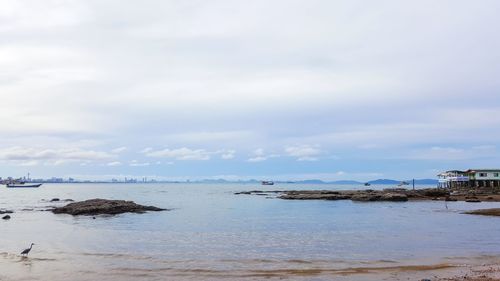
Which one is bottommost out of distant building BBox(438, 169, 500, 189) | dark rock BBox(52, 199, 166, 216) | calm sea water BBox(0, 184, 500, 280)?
calm sea water BBox(0, 184, 500, 280)

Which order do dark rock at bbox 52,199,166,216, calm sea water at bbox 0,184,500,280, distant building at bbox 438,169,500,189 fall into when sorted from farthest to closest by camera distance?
distant building at bbox 438,169,500,189, dark rock at bbox 52,199,166,216, calm sea water at bbox 0,184,500,280

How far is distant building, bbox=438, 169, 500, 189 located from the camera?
129 m

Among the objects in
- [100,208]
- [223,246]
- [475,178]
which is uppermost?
[475,178]

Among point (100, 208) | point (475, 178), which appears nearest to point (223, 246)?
point (100, 208)

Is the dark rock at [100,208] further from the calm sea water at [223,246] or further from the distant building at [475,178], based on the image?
the distant building at [475,178]

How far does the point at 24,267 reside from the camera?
25.4 m

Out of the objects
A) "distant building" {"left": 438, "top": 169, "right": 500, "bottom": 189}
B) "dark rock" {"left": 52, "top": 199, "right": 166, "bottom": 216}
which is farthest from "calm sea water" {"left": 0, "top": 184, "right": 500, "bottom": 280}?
"distant building" {"left": 438, "top": 169, "right": 500, "bottom": 189}

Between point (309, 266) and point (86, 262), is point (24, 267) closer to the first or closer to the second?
point (86, 262)

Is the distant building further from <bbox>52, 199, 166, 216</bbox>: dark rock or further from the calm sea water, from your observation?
<bbox>52, 199, 166, 216</bbox>: dark rock

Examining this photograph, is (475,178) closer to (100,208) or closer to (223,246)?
(100,208)

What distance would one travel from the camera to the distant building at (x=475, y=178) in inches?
5089

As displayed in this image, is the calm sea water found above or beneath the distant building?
beneath

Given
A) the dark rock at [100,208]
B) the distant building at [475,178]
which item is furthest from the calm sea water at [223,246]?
the distant building at [475,178]

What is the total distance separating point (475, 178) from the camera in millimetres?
132000
